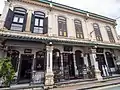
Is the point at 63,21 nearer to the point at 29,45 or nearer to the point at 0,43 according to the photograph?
the point at 29,45

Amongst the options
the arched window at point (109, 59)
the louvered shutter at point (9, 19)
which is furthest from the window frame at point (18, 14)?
the arched window at point (109, 59)

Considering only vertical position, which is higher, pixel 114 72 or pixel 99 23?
pixel 99 23

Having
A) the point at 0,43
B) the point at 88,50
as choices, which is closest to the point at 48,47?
the point at 0,43

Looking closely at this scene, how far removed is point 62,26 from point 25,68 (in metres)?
5.64

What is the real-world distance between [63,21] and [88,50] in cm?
423

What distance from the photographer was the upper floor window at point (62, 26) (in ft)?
32.0

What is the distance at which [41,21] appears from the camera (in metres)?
9.38

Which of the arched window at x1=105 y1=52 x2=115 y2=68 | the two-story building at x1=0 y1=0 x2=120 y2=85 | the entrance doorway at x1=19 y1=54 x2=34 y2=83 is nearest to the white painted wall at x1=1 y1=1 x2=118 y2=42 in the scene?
the two-story building at x1=0 y1=0 x2=120 y2=85

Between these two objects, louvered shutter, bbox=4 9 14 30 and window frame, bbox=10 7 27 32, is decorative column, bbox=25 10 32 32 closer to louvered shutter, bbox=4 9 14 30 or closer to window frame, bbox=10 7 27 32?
window frame, bbox=10 7 27 32

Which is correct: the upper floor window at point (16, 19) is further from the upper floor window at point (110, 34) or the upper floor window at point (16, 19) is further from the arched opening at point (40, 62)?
the upper floor window at point (110, 34)

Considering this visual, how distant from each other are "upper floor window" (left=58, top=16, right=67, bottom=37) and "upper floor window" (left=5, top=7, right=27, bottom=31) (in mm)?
3520

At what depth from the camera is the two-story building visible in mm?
7148

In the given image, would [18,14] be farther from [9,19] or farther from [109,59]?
[109,59]

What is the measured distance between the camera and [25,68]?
7.75m
